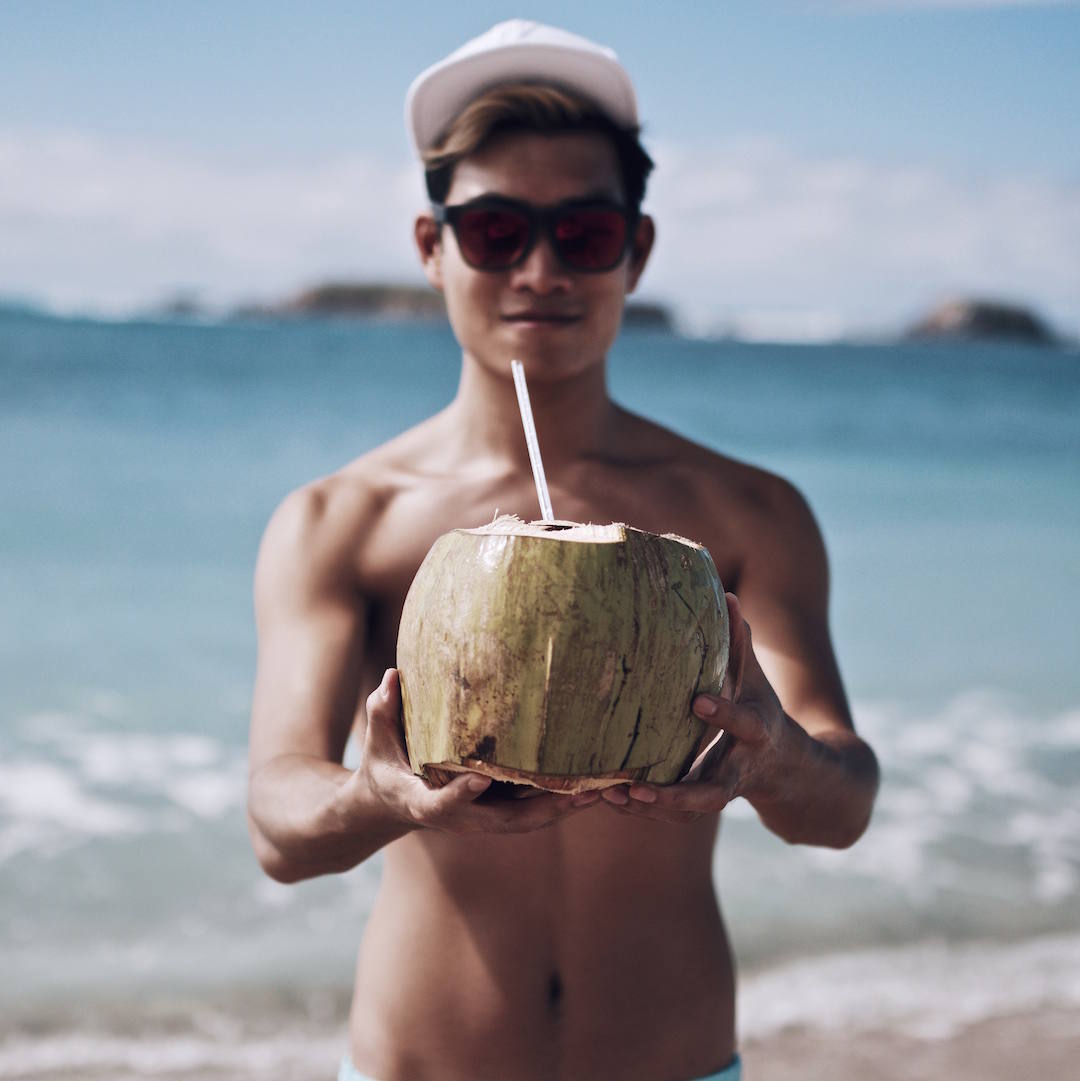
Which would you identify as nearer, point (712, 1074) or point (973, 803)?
point (712, 1074)

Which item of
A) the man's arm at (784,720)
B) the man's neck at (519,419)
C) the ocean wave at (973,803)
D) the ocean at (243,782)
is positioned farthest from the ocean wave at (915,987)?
the man's neck at (519,419)

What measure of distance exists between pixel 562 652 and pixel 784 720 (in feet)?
1.23

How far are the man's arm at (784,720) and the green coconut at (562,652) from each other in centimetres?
7

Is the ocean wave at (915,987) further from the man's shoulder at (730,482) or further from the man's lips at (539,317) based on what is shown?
the man's lips at (539,317)

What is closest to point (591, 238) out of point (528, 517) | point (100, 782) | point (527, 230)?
point (527, 230)

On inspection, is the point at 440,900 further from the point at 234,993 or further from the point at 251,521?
the point at 251,521

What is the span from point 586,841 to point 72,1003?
340cm

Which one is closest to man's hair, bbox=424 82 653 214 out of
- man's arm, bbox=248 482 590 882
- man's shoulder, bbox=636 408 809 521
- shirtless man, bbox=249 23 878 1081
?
shirtless man, bbox=249 23 878 1081

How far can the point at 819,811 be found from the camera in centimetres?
193

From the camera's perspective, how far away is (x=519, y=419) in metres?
2.25

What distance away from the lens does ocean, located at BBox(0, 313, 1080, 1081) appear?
4.73m

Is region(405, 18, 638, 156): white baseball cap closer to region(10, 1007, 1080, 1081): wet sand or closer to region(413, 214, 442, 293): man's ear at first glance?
region(413, 214, 442, 293): man's ear

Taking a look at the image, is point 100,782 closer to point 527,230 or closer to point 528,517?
point 528,517

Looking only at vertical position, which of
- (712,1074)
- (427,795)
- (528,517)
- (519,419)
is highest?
(519,419)
